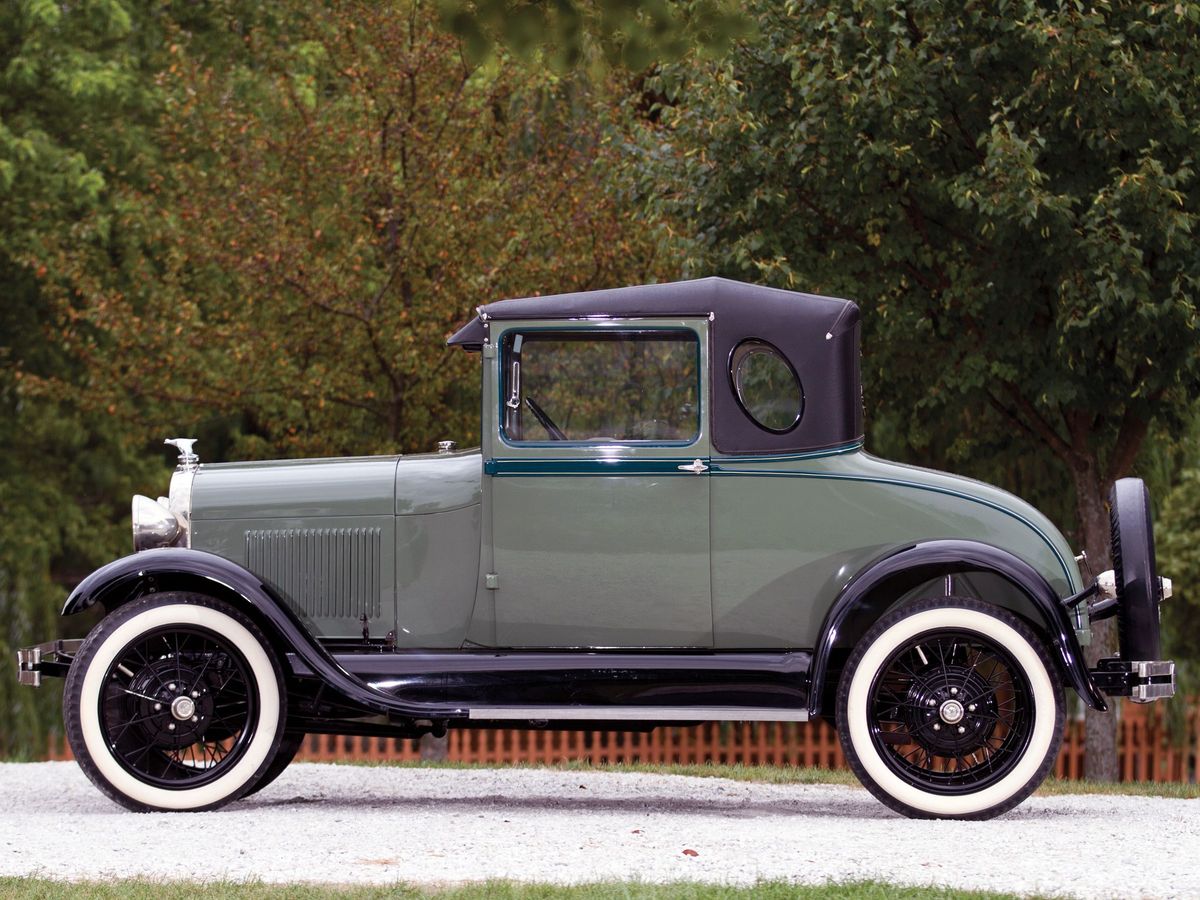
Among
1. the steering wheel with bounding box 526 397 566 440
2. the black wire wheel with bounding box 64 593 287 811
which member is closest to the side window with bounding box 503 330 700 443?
the steering wheel with bounding box 526 397 566 440

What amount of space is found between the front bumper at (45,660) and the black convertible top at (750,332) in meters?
2.40

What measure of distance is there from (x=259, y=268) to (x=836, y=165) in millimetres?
4988

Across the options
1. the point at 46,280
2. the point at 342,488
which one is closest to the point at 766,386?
the point at 342,488

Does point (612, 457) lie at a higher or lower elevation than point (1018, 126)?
lower

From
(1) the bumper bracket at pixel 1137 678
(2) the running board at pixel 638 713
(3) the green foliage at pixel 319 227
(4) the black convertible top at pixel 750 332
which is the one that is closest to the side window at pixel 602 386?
(4) the black convertible top at pixel 750 332

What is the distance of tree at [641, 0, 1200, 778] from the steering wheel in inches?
147

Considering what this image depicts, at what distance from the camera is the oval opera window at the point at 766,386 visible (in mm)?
7434

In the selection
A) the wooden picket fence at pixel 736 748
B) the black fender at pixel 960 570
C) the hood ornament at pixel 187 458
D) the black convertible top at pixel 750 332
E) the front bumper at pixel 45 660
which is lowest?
the wooden picket fence at pixel 736 748

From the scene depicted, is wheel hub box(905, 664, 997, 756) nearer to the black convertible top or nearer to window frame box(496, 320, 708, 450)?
the black convertible top

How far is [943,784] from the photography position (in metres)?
7.29

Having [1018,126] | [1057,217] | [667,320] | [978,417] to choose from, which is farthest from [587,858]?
[978,417]

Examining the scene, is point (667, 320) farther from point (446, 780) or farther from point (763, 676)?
point (446, 780)

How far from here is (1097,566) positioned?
11852 millimetres

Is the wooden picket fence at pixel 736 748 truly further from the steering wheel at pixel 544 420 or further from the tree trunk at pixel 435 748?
the steering wheel at pixel 544 420
